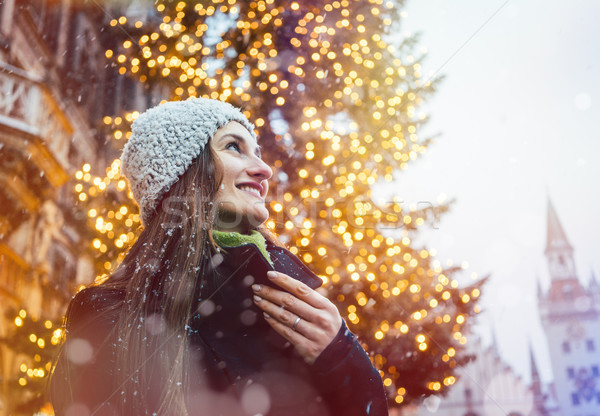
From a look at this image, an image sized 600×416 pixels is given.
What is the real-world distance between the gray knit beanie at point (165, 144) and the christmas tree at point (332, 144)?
2.95 metres

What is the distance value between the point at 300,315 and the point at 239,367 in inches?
8.3

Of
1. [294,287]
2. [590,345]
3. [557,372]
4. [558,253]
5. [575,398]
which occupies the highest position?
[294,287]

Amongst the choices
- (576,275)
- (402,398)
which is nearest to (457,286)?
(402,398)

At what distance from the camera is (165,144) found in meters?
1.64

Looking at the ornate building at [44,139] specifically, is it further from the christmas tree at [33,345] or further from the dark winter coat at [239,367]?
the dark winter coat at [239,367]

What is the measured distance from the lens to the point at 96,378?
118cm

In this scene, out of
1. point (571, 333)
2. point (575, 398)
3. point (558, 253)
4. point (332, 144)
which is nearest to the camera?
point (332, 144)

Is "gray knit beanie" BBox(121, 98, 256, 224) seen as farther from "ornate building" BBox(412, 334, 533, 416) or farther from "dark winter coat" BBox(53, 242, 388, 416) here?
"ornate building" BBox(412, 334, 533, 416)

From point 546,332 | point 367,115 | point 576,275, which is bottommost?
point 546,332

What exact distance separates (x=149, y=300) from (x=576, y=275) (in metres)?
84.8

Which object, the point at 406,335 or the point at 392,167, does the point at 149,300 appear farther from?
the point at 392,167

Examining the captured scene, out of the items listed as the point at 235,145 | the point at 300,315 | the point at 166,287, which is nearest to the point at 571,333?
the point at 235,145

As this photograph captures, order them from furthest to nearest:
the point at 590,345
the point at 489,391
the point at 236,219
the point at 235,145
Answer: the point at 590,345
the point at 489,391
the point at 235,145
the point at 236,219

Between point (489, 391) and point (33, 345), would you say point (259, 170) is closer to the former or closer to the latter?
point (33, 345)
